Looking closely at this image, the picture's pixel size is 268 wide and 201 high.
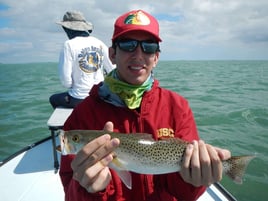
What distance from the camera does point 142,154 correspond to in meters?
2.49

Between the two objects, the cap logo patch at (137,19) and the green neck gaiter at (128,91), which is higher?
the cap logo patch at (137,19)

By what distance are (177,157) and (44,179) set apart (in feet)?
11.2

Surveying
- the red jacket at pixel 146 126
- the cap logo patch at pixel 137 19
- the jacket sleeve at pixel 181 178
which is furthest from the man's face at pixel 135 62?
the jacket sleeve at pixel 181 178

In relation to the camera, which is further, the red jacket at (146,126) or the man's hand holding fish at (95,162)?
the red jacket at (146,126)

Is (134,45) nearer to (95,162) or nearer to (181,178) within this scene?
(95,162)

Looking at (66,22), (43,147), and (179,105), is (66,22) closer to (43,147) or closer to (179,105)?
(43,147)

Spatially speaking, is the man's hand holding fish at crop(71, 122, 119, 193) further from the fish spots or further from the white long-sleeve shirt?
the white long-sleeve shirt

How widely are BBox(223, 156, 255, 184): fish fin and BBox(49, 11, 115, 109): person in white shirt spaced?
4488 millimetres

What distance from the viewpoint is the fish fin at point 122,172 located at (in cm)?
239

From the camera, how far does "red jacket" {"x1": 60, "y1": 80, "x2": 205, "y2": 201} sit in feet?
8.70

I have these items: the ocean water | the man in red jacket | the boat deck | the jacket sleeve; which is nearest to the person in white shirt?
the boat deck

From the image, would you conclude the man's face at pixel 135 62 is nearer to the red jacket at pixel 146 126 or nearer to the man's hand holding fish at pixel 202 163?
the red jacket at pixel 146 126

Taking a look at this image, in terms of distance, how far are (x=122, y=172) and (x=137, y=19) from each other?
1485 mm

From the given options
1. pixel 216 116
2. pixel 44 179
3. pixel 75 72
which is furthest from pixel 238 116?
pixel 44 179
